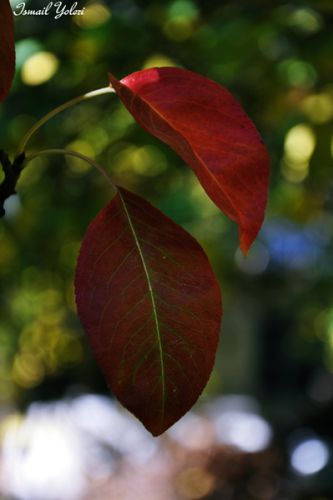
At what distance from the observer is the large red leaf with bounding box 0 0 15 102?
0.44m

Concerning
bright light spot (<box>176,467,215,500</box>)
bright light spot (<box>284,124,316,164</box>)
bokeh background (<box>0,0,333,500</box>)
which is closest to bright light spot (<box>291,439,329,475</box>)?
bokeh background (<box>0,0,333,500</box>)

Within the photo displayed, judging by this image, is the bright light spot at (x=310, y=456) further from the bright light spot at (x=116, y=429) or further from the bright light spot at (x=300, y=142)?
the bright light spot at (x=300, y=142)

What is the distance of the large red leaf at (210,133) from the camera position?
0.42 meters

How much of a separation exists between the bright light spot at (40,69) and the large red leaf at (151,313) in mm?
869

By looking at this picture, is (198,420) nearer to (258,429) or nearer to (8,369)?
(258,429)

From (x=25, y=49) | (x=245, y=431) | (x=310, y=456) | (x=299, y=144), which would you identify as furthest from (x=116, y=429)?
(x=25, y=49)

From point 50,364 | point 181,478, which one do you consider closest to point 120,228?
point 181,478

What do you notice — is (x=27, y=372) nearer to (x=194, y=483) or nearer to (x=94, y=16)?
(x=194, y=483)

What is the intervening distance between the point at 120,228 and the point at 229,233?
1.80 meters

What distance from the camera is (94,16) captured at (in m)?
1.39

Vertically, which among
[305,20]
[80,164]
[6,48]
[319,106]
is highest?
[6,48]

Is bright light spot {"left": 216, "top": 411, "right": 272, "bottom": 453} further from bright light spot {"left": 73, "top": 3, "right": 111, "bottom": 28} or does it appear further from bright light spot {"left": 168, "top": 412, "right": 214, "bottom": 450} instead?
bright light spot {"left": 73, "top": 3, "right": 111, "bottom": 28}

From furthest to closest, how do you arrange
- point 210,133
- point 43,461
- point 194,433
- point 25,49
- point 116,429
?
point 194,433 < point 116,429 < point 43,461 < point 25,49 < point 210,133

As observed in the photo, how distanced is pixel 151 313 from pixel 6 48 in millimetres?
147
